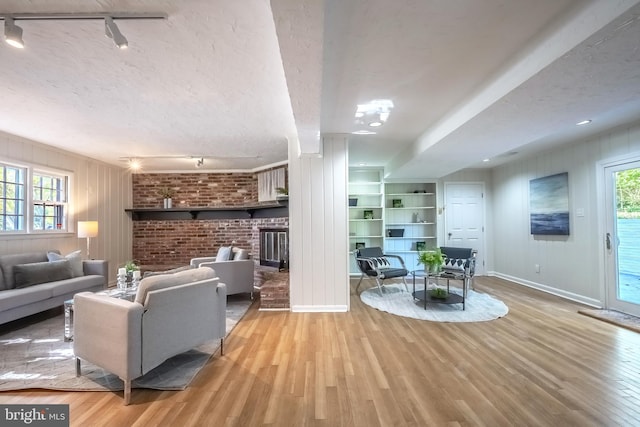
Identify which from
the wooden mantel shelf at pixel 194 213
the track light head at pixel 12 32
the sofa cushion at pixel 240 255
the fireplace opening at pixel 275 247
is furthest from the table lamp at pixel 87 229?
the track light head at pixel 12 32

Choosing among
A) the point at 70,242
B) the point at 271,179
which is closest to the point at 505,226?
the point at 271,179

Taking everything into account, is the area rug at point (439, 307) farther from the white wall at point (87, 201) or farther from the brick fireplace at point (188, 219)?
the white wall at point (87, 201)

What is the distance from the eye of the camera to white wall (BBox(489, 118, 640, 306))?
4.27 metres

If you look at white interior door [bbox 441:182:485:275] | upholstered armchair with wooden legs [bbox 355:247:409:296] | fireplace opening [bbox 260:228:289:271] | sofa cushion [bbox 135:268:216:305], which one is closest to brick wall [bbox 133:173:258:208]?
fireplace opening [bbox 260:228:289:271]

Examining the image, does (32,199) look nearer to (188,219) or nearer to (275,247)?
(188,219)

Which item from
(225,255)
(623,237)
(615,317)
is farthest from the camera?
(225,255)

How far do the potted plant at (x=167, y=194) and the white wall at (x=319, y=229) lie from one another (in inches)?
144

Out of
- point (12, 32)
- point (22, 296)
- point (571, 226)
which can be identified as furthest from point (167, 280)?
point (571, 226)

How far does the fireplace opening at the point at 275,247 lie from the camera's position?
537 centimetres

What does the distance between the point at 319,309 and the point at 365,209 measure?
3.27 meters

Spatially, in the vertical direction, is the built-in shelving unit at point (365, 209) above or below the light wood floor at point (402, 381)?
above

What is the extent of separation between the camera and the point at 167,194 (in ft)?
21.6

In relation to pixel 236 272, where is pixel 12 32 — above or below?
above

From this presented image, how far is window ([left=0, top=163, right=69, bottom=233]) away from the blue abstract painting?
820cm
